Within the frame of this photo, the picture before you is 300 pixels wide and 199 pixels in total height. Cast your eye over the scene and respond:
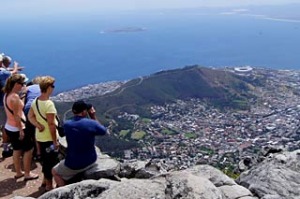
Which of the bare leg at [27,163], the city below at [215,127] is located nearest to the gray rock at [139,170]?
the bare leg at [27,163]

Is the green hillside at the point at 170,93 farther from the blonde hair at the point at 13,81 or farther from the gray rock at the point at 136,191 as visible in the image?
the gray rock at the point at 136,191

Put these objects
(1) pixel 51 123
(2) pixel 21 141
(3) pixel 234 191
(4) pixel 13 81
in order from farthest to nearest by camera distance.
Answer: (2) pixel 21 141 < (4) pixel 13 81 < (1) pixel 51 123 < (3) pixel 234 191

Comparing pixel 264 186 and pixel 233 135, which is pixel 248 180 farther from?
pixel 233 135

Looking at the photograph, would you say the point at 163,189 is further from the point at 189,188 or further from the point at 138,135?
the point at 138,135

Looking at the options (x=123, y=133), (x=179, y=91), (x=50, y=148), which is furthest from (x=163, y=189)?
(x=179, y=91)

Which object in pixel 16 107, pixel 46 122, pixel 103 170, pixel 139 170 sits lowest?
pixel 139 170
